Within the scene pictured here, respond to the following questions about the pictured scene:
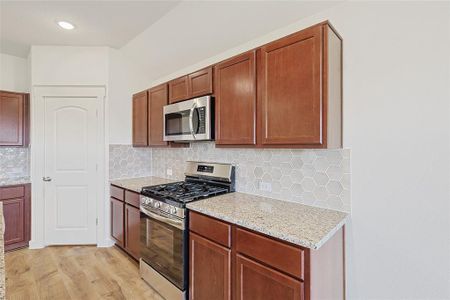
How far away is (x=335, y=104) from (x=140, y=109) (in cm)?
261

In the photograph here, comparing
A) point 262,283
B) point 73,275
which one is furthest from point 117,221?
point 262,283

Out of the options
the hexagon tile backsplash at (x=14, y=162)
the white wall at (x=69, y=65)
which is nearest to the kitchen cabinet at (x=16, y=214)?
the hexagon tile backsplash at (x=14, y=162)

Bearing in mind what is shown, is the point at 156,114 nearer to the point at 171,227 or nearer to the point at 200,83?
the point at 200,83

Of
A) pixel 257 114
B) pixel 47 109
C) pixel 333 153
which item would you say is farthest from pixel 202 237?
pixel 47 109

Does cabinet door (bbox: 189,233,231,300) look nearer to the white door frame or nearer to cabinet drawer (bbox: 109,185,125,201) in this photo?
cabinet drawer (bbox: 109,185,125,201)

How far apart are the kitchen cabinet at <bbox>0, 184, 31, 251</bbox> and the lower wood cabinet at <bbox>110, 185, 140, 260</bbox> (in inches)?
44.1

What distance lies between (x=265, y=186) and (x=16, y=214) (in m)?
3.30

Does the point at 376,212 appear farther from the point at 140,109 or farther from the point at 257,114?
the point at 140,109

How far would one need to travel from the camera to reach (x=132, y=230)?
9.39 ft

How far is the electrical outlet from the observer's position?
7.34ft

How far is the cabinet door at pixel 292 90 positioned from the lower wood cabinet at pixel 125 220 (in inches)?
70.2

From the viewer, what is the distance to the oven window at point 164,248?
2064 mm

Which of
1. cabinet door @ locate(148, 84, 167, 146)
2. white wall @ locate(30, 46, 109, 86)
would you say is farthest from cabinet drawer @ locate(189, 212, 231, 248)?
white wall @ locate(30, 46, 109, 86)

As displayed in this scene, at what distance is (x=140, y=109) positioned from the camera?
341 centimetres
